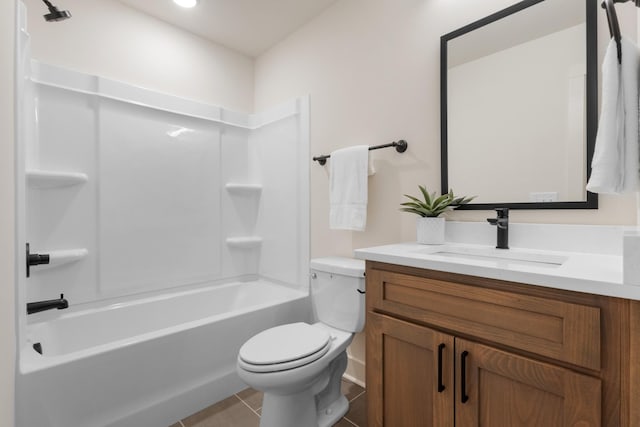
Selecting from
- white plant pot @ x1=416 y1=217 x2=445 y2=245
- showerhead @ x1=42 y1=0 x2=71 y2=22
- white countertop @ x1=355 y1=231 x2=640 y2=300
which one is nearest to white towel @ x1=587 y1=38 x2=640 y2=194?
white countertop @ x1=355 y1=231 x2=640 y2=300

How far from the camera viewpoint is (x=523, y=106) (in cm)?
134

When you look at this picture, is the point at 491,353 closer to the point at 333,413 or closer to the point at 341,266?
the point at 341,266

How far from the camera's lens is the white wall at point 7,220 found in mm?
979

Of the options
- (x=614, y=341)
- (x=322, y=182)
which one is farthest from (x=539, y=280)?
(x=322, y=182)

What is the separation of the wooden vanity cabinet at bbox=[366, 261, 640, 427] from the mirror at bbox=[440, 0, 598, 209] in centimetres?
61

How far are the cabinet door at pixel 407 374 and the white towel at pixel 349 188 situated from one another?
71 centimetres

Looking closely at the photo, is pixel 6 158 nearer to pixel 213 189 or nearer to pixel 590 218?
pixel 213 189

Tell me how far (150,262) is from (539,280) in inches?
89.0

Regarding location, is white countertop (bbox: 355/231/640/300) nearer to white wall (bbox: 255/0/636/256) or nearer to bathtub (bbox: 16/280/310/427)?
white wall (bbox: 255/0/636/256)

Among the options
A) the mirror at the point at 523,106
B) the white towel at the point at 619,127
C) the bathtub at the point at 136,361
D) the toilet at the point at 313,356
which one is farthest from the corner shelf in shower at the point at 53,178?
the white towel at the point at 619,127

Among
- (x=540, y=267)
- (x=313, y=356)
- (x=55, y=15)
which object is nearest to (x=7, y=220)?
(x=55, y=15)

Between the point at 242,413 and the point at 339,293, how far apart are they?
0.82 m

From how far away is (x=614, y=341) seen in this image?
28.7 inches

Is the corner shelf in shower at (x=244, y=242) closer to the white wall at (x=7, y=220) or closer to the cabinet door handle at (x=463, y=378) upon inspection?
the white wall at (x=7, y=220)
